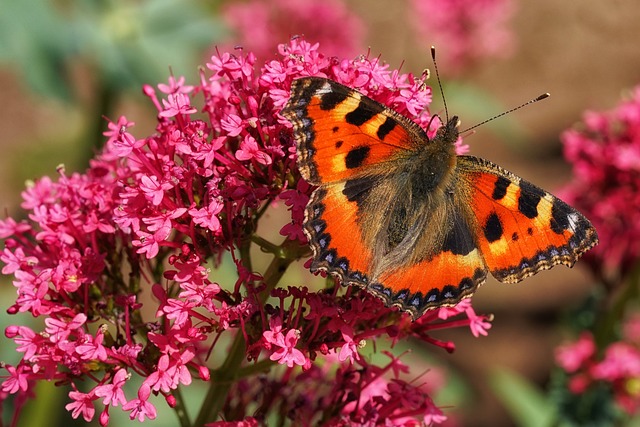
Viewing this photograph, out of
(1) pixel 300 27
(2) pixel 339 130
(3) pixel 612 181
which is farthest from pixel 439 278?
(1) pixel 300 27

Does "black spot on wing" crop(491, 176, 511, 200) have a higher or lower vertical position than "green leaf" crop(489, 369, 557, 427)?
lower

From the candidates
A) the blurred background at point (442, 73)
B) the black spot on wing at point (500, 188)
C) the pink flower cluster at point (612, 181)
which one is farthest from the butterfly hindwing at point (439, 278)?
the pink flower cluster at point (612, 181)

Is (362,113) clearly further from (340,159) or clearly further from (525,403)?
(525,403)

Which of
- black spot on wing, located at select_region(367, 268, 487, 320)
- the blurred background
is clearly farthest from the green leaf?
black spot on wing, located at select_region(367, 268, 487, 320)

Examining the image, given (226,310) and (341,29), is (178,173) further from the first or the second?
(341,29)

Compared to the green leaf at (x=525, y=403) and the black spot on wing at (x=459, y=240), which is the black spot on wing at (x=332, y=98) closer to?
the black spot on wing at (x=459, y=240)

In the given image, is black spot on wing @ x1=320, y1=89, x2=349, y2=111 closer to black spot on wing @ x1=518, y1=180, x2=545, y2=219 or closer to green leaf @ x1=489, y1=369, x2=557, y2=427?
black spot on wing @ x1=518, y1=180, x2=545, y2=219

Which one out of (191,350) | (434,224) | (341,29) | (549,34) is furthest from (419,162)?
(549,34)
